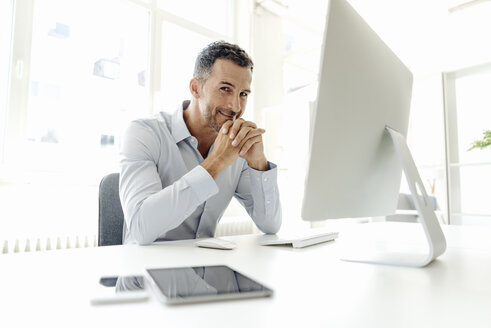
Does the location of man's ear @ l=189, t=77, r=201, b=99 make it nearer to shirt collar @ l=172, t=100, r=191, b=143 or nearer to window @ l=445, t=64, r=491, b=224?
shirt collar @ l=172, t=100, r=191, b=143

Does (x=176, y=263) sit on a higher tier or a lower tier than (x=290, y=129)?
lower

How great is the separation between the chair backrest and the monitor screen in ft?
2.55

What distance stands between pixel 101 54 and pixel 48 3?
0.45 m

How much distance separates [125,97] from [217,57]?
1.59 metres

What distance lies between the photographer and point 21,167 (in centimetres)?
210

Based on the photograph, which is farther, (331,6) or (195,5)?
(195,5)

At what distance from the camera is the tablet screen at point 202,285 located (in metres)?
0.37

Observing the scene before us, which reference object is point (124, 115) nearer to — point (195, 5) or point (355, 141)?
point (195, 5)

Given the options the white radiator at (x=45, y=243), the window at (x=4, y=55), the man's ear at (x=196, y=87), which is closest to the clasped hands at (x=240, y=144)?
the man's ear at (x=196, y=87)

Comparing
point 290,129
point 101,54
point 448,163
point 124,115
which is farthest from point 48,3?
point 448,163

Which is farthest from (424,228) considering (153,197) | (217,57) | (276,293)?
(217,57)

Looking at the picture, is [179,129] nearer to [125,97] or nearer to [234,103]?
[234,103]

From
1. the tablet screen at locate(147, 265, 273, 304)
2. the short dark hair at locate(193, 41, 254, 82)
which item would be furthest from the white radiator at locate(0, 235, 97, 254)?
the tablet screen at locate(147, 265, 273, 304)

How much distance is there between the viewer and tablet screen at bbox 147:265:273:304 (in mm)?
374
